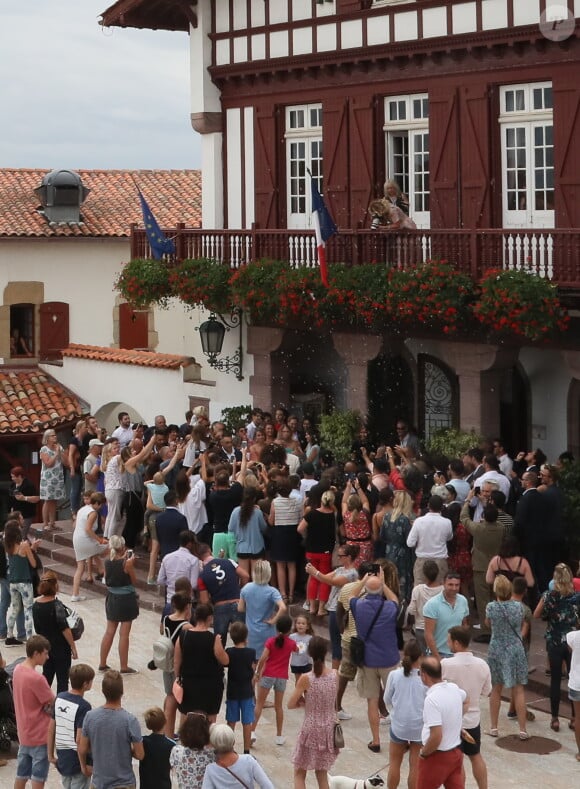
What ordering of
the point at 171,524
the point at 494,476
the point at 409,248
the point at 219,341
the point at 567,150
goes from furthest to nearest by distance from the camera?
the point at 219,341, the point at 409,248, the point at 567,150, the point at 171,524, the point at 494,476

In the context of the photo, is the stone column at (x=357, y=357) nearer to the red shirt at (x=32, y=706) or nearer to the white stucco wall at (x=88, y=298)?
the white stucco wall at (x=88, y=298)

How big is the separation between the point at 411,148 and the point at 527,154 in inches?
85.3

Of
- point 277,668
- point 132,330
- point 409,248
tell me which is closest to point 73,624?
point 277,668

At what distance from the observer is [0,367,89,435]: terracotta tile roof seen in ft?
101

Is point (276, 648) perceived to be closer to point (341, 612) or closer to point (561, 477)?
point (341, 612)

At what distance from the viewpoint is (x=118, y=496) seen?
66.8 ft

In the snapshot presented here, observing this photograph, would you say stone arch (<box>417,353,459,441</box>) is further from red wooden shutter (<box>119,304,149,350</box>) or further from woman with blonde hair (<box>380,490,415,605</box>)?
red wooden shutter (<box>119,304,149,350</box>)

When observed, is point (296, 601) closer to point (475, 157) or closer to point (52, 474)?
point (52, 474)

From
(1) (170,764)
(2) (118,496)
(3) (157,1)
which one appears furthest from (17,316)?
(1) (170,764)

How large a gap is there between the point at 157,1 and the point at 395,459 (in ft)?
30.7

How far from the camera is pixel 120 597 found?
16.0 metres

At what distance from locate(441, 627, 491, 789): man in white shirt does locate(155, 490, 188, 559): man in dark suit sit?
18.8 ft

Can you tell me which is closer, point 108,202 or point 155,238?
point 155,238

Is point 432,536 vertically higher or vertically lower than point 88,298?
lower
